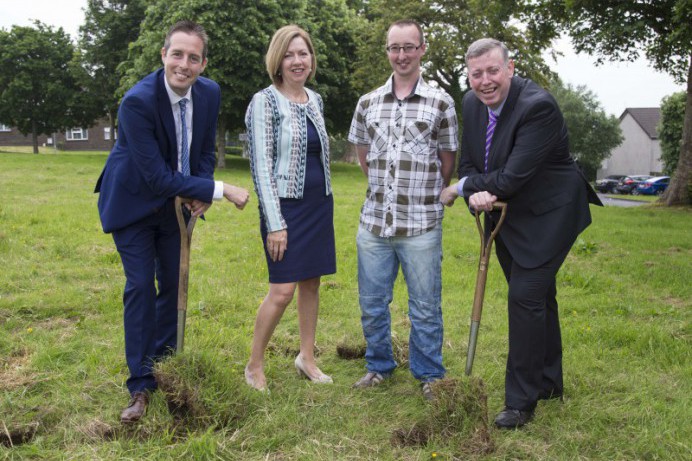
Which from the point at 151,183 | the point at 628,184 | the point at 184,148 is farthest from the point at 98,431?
the point at 628,184

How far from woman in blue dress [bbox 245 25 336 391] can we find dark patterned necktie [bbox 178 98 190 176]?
0.40 meters

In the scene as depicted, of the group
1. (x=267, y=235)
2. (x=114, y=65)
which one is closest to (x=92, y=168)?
(x=114, y=65)

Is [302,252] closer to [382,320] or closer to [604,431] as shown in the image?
[382,320]

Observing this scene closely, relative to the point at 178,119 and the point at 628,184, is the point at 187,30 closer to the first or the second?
the point at 178,119

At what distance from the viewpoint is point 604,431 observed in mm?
3799

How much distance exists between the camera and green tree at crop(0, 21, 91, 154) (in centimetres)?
3856

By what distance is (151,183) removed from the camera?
3742 millimetres

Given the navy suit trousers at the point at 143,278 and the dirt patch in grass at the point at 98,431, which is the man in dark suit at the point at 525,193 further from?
the dirt patch in grass at the point at 98,431

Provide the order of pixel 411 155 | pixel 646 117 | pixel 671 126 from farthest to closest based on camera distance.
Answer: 1. pixel 646 117
2. pixel 671 126
3. pixel 411 155

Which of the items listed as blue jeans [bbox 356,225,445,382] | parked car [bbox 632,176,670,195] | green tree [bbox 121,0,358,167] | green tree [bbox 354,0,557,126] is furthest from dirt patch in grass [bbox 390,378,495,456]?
parked car [bbox 632,176,670,195]

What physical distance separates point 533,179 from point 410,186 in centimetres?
77

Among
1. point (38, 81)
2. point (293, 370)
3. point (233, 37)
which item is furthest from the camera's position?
point (38, 81)

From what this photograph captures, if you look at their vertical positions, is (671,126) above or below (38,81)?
below

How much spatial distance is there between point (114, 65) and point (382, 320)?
115 feet
